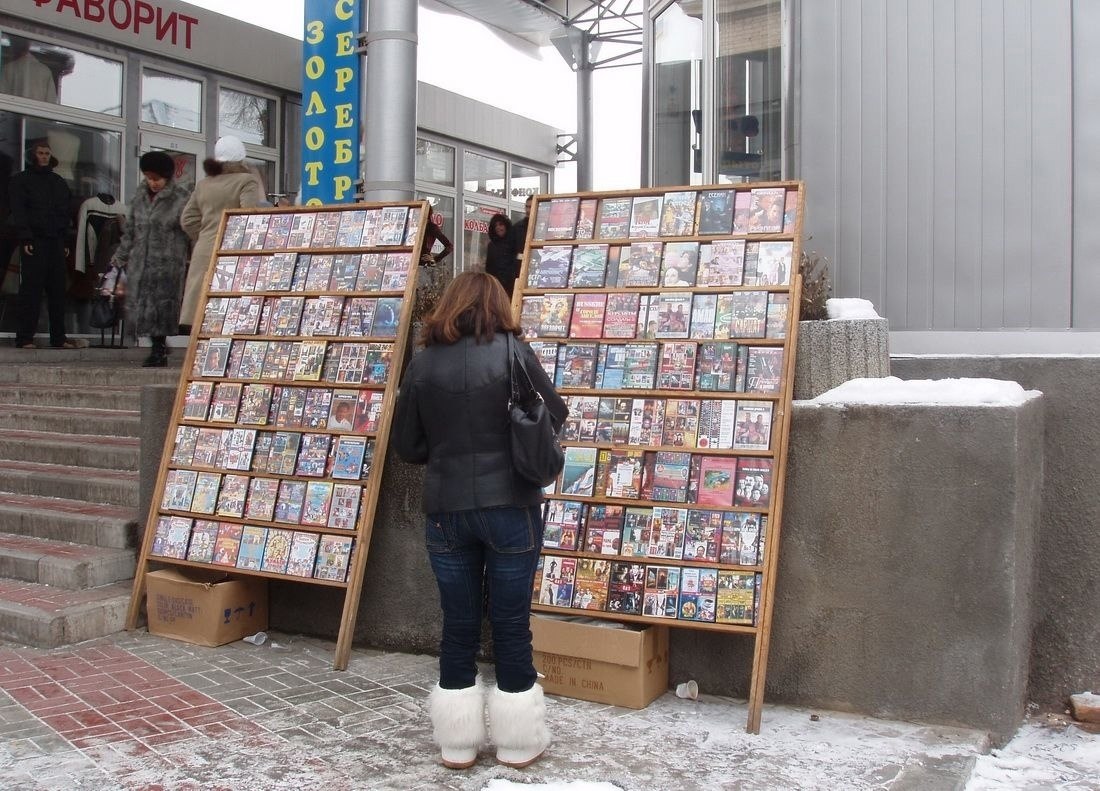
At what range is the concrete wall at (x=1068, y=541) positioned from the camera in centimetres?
470

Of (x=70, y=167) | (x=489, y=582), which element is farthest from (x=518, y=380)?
(x=70, y=167)

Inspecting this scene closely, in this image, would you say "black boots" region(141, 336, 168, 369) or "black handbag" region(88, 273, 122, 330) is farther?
"black handbag" region(88, 273, 122, 330)

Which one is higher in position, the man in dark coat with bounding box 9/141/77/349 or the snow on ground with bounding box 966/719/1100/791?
the man in dark coat with bounding box 9/141/77/349

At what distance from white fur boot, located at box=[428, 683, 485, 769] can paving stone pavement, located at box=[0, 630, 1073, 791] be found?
0.18ft

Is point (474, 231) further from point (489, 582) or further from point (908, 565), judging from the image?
point (489, 582)

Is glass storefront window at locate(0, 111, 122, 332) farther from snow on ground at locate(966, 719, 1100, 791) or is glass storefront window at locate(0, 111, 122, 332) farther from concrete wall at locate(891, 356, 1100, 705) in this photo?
snow on ground at locate(966, 719, 1100, 791)

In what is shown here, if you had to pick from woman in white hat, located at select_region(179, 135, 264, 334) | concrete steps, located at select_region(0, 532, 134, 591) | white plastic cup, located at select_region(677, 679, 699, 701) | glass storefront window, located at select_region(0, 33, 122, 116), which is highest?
glass storefront window, located at select_region(0, 33, 122, 116)

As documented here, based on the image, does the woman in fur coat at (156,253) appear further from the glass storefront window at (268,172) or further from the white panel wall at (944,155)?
the glass storefront window at (268,172)

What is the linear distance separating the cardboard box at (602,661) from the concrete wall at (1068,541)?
1.70 meters

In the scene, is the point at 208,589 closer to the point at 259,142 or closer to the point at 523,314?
the point at 523,314

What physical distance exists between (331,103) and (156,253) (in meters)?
1.92

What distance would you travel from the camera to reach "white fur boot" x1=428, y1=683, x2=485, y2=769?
384 cm

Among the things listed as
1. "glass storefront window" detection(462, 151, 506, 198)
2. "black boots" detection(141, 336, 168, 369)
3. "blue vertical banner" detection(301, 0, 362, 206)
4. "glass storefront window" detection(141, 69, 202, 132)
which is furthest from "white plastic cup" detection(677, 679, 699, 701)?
"glass storefront window" detection(462, 151, 506, 198)

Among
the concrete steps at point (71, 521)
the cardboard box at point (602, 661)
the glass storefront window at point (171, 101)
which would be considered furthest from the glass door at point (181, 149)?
the cardboard box at point (602, 661)
